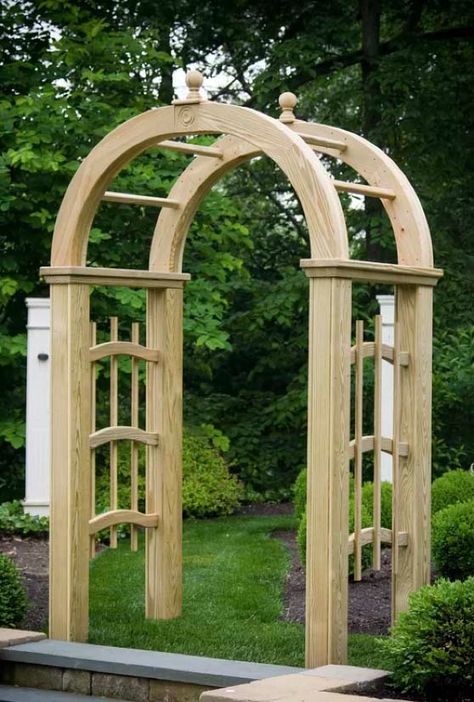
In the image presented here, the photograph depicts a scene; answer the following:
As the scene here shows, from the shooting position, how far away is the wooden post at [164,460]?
693 cm

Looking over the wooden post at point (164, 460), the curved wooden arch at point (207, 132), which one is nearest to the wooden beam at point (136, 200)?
the curved wooden arch at point (207, 132)

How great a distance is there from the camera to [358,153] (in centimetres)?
620

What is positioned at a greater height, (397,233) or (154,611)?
(397,233)

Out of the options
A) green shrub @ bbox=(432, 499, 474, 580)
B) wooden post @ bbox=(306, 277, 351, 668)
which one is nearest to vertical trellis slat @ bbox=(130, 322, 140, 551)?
wooden post @ bbox=(306, 277, 351, 668)

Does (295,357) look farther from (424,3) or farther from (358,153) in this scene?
(358,153)

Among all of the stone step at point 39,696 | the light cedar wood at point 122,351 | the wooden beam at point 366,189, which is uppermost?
the wooden beam at point 366,189

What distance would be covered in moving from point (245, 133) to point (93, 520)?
6.96ft

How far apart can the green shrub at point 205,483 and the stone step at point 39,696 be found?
6.03 m

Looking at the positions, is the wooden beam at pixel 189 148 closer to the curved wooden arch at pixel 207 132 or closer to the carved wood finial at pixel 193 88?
the curved wooden arch at pixel 207 132

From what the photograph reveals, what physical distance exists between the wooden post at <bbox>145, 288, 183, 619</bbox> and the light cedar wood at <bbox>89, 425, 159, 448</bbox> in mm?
56

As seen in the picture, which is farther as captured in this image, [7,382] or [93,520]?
[7,382]

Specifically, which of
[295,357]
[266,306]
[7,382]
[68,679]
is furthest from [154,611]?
[295,357]

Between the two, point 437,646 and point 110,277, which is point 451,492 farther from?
point 437,646

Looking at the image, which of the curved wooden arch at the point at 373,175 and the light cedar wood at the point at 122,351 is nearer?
the curved wooden arch at the point at 373,175
